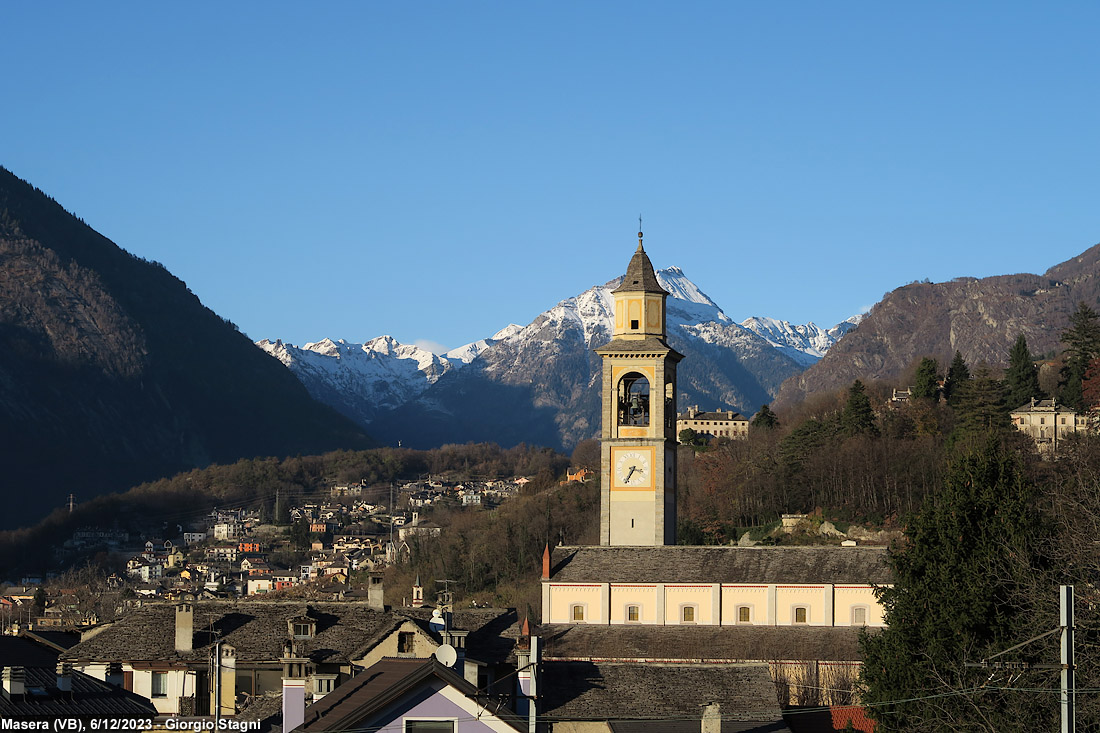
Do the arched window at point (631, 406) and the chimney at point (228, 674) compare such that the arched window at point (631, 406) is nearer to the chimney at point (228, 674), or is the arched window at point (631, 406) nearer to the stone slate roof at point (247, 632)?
the stone slate roof at point (247, 632)

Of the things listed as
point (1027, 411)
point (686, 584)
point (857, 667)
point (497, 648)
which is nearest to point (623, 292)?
point (686, 584)

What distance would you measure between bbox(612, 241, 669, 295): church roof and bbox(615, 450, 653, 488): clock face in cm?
702

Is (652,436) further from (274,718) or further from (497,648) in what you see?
(274,718)

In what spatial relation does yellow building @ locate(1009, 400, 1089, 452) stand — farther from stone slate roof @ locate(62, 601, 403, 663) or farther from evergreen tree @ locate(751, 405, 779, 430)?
stone slate roof @ locate(62, 601, 403, 663)

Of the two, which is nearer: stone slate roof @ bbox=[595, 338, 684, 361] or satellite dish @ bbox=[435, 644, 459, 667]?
satellite dish @ bbox=[435, 644, 459, 667]

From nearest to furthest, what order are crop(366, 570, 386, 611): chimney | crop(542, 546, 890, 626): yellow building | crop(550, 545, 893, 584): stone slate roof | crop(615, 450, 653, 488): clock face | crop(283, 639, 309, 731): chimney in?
crop(283, 639, 309, 731): chimney → crop(366, 570, 386, 611): chimney → crop(542, 546, 890, 626): yellow building → crop(550, 545, 893, 584): stone slate roof → crop(615, 450, 653, 488): clock face

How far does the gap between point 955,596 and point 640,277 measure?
41.2 meters

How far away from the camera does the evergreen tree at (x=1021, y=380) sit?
12512cm

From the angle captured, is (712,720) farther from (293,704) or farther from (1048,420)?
(1048,420)

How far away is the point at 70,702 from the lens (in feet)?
122

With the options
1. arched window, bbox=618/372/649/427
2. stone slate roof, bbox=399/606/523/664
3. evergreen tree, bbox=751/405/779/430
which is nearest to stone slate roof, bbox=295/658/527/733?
stone slate roof, bbox=399/606/523/664

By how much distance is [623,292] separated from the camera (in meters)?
77.7

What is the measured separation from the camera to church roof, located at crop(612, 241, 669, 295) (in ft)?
255

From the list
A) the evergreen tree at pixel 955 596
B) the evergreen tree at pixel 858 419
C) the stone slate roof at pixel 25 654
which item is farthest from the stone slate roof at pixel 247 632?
the evergreen tree at pixel 858 419
